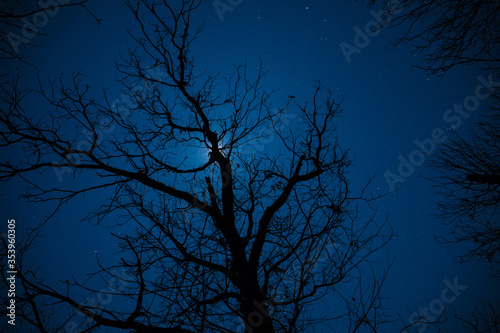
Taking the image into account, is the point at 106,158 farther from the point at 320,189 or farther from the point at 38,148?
the point at 320,189

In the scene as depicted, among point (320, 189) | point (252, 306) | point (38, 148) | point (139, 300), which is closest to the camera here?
point (139, 300)

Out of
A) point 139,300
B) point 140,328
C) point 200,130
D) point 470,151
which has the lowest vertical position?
point 140,328

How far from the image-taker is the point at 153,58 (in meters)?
5.22

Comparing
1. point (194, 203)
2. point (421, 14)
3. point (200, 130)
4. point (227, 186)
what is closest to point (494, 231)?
point (421, 14)

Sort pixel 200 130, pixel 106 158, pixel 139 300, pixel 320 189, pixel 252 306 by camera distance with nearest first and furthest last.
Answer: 1. pixel 139 300
2. pixel 252 306
3. pixel 106 158
4. pixel 320 189
5. pixel 200 130

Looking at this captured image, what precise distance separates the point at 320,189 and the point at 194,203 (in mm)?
2694

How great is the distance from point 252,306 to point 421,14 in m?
5.18

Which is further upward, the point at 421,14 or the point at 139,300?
the point at 421,14

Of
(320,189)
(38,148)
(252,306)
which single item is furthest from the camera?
(320,189)

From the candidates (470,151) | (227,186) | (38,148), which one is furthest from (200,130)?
(470,151)

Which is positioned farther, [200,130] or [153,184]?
[200,130]

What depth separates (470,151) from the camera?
4.73 m

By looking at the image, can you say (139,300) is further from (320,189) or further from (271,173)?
(320,189)

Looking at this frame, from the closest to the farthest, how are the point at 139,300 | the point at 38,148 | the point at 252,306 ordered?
the point at 139,300, the point at 252,306, the point at 38,148
